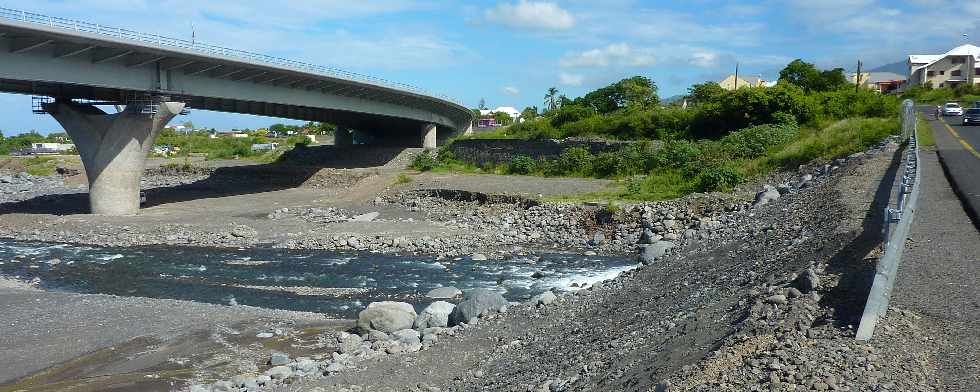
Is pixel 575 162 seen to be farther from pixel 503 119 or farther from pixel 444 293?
pixel 503 119

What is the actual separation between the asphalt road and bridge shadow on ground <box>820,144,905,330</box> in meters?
2.40

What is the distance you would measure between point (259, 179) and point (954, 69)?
92.2m

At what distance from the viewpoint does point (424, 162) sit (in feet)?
182

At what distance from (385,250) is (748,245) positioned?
43.9 feet

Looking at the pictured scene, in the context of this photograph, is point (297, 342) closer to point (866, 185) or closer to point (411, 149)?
point (866, 185)

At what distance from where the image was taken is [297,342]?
15141 millimetres

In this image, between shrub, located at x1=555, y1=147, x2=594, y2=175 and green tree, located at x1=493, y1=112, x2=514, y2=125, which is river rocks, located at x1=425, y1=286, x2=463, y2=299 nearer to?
shrub, located at x1=555, y1=147, x2=594, y2=175

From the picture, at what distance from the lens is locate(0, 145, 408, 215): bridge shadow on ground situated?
39531mm

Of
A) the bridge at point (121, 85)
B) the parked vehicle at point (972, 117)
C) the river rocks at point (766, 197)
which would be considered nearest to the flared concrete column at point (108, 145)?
the bridge at point (121, 85)

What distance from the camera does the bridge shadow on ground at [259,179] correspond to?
1556 inches

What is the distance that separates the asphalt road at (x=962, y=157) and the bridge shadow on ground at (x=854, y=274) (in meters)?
2.40

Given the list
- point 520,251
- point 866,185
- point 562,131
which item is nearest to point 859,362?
point 866,185

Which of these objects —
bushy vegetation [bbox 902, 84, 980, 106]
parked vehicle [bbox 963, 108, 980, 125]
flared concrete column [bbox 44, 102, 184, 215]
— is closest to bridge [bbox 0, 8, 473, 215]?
flared concrete column [bbox 44, 102, 184, 215]

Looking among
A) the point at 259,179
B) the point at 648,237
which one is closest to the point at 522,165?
the point at 259,179
